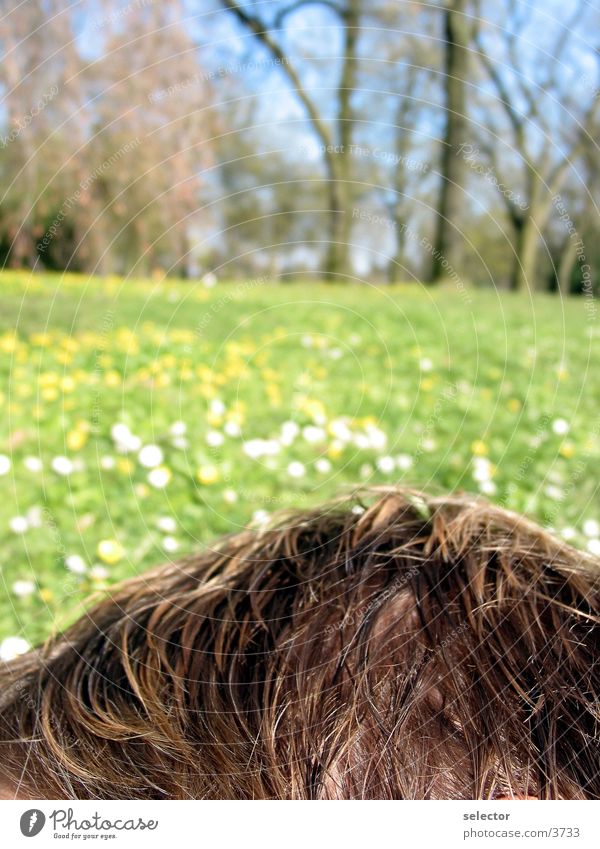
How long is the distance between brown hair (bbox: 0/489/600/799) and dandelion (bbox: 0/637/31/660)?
1.33 feet

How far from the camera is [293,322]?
3.39 m

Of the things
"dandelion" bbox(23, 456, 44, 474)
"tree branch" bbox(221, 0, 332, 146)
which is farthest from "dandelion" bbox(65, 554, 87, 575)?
"tree branch" bbox(221, 0, 332, 146)

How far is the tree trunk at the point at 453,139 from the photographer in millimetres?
2367

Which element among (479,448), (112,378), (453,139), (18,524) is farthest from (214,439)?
(453,139)

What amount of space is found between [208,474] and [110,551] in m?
0.37

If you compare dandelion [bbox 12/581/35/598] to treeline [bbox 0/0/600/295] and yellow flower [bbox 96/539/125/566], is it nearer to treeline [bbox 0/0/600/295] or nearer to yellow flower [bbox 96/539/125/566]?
yellow flower [bbox 96/539/125/566]

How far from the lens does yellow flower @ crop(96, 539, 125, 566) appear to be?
1700 mm

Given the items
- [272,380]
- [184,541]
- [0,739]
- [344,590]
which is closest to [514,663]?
[344,590]

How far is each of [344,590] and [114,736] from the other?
28 centimetres

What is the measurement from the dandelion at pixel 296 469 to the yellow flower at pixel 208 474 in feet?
0.61

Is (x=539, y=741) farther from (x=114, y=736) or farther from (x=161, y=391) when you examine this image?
(x=161, y=391)

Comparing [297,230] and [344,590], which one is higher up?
[297,230]
